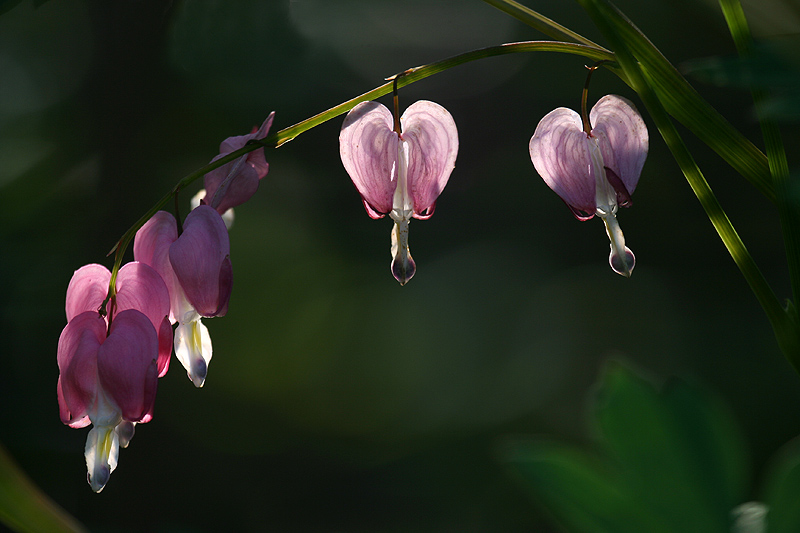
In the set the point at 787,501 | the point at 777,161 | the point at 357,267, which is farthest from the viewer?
the point at 357,267

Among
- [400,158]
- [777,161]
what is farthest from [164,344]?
[777,161]

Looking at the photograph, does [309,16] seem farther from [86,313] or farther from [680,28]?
[86,313]

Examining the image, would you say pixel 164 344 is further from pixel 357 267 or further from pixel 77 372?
pixel 357 267

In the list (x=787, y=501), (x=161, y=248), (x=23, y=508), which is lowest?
(x=787, y=501)

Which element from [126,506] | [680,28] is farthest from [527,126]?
[126,506]

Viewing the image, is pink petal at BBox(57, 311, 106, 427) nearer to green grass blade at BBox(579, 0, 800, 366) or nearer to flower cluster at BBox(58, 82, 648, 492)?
flower cluster at BBox(58, 82, 648, 492)

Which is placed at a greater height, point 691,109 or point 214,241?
point 214,241
